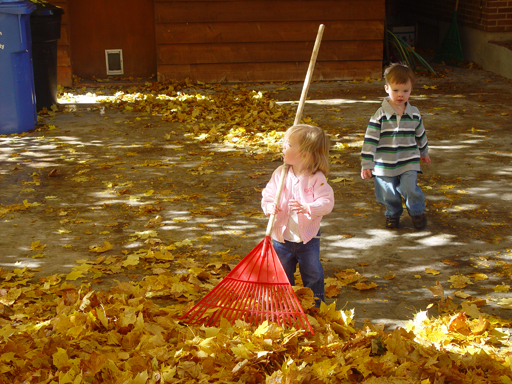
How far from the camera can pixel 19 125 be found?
7.35 metres

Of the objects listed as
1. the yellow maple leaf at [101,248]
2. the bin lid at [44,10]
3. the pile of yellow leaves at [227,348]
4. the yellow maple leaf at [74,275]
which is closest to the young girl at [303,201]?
the pile of yellow leaves at [227,348]

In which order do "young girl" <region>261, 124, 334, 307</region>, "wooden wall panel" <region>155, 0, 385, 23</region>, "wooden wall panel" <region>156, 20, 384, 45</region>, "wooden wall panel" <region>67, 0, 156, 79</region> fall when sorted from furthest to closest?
1. "wooden wall panel" <region>67, 0, 156, 79</region>
2. "wooden wall panel" <region>156, 20, 384, 45</region>
3. "wooden wall panel" <region>155, 0, 385, 23</region>
4. "young girl" <region>261, 124, 334, 307</region>

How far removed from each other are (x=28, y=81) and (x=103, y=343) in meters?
5.41

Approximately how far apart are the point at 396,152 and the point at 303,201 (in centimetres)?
156

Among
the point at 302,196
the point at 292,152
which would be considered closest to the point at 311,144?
the point at 292,152

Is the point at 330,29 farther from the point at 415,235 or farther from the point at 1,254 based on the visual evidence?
the point at 1,254

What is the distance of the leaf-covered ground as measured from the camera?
2584 millimetres

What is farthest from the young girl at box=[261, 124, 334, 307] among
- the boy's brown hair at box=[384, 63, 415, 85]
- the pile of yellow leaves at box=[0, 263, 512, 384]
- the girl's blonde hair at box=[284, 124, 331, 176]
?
the boy's brown hair at box=[384, 63, 415, 85]

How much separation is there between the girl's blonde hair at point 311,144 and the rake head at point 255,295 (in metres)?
0.48

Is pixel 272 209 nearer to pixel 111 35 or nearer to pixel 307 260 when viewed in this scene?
pixel 307 260

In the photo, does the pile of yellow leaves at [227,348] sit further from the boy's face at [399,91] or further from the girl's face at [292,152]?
the boy's face at [399,91]

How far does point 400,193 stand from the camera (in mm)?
4473

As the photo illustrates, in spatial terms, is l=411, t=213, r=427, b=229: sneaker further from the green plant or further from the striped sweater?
the green plant

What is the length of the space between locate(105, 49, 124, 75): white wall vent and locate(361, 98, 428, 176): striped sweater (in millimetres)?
7478
